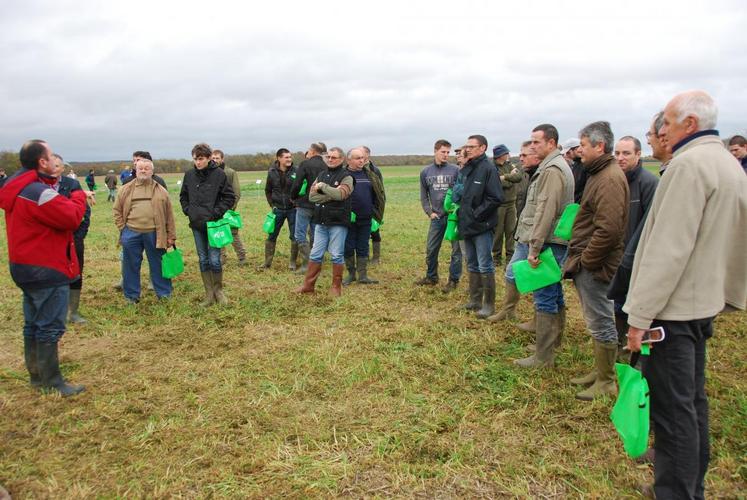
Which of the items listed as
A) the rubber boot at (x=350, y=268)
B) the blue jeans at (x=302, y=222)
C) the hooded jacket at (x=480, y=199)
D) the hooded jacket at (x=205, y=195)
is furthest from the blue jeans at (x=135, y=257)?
the hooded jacket at (x=480, y=199)

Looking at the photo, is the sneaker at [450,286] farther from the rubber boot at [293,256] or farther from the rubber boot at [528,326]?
the rubber boot at [293,256]

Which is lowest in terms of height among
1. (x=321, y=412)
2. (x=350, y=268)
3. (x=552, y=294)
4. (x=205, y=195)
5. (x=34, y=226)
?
(x=321, y=412)

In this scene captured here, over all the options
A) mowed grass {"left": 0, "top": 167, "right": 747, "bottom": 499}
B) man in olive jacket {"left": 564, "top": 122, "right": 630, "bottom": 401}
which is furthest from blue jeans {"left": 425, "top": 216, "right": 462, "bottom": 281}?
man in olive jacket {"left": 564, "top": 122, "right": 630, "bottom": 401}

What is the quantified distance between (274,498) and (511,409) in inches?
79.6

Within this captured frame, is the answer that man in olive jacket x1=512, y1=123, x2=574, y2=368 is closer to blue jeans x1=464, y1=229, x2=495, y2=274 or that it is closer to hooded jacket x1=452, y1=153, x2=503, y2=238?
hooded jacket x1=452, y1=153, x2=503, y2=238

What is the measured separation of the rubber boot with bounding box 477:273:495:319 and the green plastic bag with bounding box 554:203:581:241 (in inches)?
76.8

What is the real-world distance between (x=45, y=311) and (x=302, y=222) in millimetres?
5259

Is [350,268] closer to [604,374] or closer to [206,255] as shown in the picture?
[206,255]

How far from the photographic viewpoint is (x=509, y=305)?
657cm

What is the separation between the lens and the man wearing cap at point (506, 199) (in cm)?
948

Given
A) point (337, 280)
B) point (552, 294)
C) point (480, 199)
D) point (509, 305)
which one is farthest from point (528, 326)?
point (337, 280)

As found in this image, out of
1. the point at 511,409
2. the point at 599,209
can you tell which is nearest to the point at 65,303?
the point at 511,409

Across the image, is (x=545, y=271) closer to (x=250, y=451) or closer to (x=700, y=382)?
(x=700, y=382)

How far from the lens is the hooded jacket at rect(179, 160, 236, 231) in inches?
283
